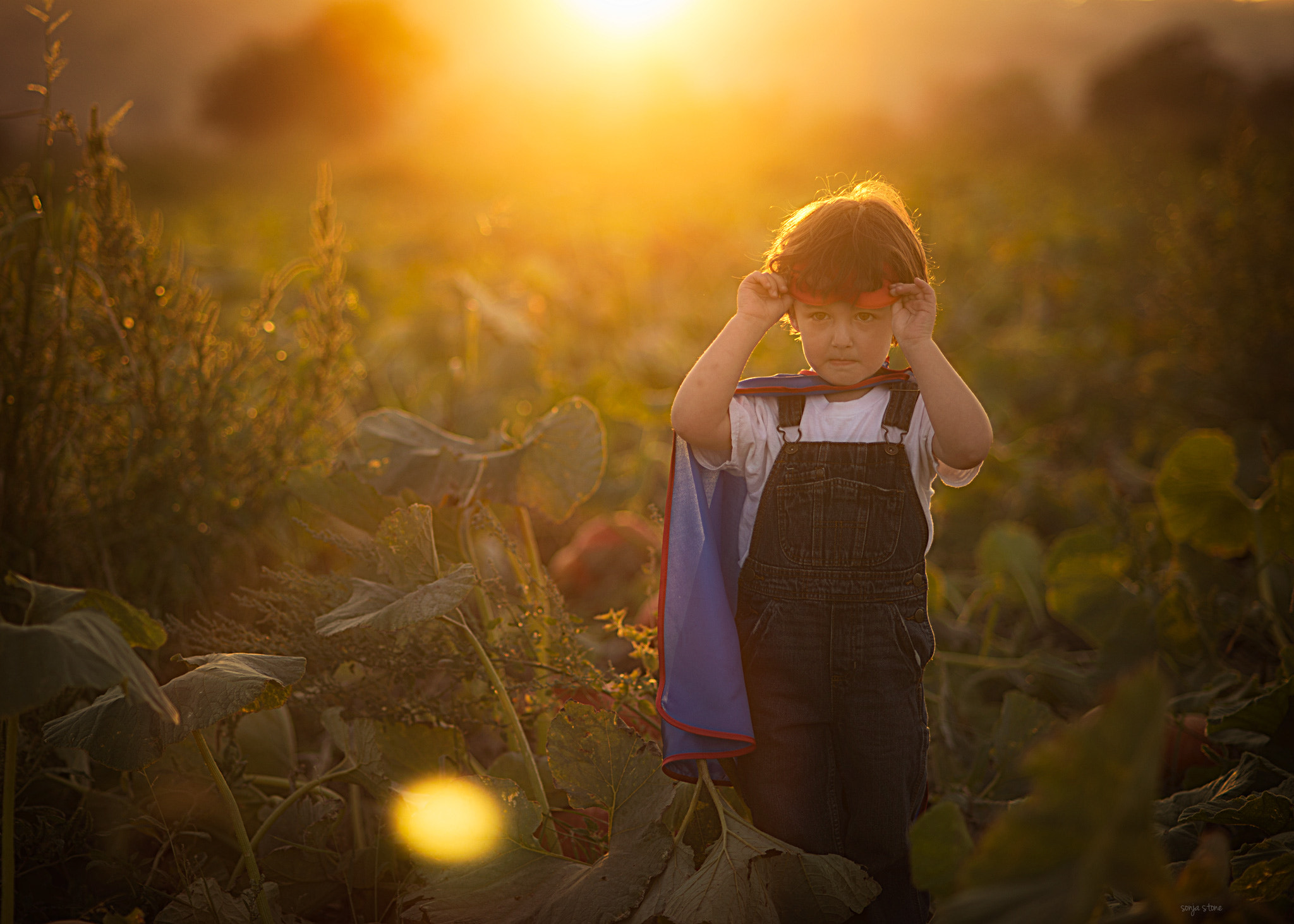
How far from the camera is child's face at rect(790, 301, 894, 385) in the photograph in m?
1.19

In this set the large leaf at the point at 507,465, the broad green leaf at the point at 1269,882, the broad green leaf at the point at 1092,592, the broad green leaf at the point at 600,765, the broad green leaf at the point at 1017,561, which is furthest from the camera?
the broad green leaf at the point at 1017,561

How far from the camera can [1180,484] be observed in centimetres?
193

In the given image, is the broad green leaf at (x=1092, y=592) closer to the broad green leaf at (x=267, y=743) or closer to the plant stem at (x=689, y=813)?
the plant stem at (x=689, y=813)

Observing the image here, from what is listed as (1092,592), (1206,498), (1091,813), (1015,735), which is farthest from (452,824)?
(1206,498)

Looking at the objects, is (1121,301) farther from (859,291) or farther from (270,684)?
(270,684)

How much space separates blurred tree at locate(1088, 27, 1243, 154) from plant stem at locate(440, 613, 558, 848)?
852 cm

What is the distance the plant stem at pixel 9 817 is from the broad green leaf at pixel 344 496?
2.31 feet

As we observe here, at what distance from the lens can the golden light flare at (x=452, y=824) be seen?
3.84 feet

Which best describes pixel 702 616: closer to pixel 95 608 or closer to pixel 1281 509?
pixel 95 608

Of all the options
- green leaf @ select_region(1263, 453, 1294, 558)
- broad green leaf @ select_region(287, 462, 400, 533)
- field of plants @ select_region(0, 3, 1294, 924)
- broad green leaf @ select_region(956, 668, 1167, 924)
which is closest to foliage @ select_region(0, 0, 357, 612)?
field of plants @ select_region(0, 3, 1294, 924)

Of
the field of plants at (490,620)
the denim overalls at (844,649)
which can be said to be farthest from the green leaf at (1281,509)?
the denim overalls at (844,649)

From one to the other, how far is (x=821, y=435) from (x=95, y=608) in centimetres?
104

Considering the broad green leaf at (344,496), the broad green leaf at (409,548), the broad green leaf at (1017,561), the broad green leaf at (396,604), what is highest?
the broad green leaf at (344,496)

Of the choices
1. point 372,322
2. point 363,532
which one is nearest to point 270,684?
point 363,532
